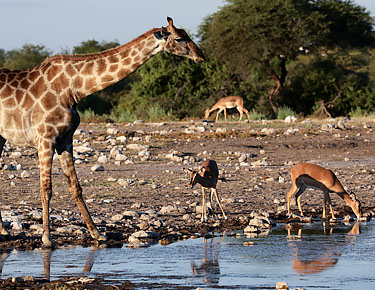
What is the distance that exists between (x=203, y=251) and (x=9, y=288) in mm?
2476

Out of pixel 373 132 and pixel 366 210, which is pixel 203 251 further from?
pixel 373 132

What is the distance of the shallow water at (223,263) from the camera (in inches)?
262

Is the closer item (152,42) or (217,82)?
(152,42)

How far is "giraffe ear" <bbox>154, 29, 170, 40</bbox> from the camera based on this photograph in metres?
A: 8.56

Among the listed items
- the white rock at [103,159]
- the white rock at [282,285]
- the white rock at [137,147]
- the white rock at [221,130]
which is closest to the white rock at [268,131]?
the white rock at [221,130]

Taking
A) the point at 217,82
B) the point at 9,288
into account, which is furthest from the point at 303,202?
the point at 217,82

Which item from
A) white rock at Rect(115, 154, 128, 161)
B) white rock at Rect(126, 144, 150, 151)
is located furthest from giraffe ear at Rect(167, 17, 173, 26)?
white rock at Rect(126, 144, 150, 151)

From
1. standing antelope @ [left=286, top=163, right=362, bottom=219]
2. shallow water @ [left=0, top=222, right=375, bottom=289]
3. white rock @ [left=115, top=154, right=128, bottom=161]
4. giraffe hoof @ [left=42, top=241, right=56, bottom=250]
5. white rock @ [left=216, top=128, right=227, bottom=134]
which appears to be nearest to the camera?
shallow water @ [left=0, top=222, right=375, bottom=289]

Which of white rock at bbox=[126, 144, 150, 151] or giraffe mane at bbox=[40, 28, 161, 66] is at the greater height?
giraffe mane at bbox=[40, 28, 161, 66]

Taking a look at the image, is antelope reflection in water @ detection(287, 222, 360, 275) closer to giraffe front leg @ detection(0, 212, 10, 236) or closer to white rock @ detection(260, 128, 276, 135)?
giraffe front leg @ detection(0, 212, 10, 236)

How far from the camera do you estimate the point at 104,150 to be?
17.3 m

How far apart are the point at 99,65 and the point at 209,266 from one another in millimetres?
2832

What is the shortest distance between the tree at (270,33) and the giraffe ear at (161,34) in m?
27.3

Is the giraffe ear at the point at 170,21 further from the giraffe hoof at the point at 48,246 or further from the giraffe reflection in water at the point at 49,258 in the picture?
the giraffe hoof at the point at 48,246
